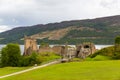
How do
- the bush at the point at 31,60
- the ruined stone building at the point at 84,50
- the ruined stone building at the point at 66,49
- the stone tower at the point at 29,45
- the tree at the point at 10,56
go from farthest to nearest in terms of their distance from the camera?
the stone tower at the point at 29,45 → the tree at the point at 10,56 → the bush at the point at 31,60 → the ruined stone building at the point at 66,49 → the ruined stone building at the point at 84,50

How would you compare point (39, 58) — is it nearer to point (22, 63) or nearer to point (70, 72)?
point (22, 63)

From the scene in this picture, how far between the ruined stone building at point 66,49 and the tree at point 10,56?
7.52 m

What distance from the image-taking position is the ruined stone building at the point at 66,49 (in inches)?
3396

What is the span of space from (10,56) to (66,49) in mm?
17438

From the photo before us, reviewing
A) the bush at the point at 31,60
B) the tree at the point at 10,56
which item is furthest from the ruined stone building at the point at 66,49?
the bush at the point at 31,60

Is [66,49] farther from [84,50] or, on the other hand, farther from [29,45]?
[29,45]

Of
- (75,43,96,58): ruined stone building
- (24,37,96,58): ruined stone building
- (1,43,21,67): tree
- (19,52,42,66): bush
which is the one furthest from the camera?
(1,43,21,67): tree

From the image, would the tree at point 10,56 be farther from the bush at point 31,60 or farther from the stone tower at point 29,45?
the stone tower at point 29,45

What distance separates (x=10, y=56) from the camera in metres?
95.6

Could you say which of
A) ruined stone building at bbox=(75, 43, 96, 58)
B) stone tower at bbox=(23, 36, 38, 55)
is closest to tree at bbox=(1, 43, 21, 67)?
stone tower at bbox=(23, 36, 38, 55)

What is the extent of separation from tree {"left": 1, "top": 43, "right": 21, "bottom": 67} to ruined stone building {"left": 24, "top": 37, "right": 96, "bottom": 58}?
752 centimetres

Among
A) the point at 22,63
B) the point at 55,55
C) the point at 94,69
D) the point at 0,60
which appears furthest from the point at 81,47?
the point at 94,69

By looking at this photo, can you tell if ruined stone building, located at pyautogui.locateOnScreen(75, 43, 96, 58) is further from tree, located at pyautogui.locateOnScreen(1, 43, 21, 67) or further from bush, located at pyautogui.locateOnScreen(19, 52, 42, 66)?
tree, located at pyautogui.locateOnScreen(1, 43, 21, 67)

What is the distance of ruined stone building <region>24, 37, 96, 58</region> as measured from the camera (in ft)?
283
